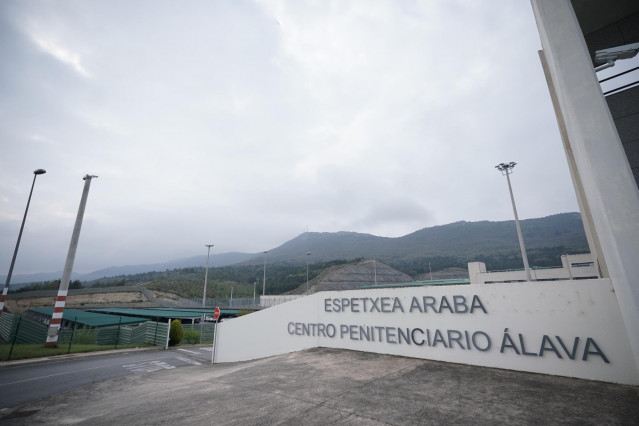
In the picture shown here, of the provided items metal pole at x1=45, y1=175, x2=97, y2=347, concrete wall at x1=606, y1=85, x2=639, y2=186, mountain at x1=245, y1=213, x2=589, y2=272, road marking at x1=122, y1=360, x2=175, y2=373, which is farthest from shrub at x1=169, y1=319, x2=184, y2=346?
mountain at x1=245, y1=213, x2=589, y2=272

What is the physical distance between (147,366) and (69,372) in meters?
3.13

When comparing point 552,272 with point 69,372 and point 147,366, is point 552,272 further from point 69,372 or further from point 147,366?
point 69,372

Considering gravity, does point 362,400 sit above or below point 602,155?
below

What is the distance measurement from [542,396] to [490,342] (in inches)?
75.8

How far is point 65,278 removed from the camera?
17.9 metres

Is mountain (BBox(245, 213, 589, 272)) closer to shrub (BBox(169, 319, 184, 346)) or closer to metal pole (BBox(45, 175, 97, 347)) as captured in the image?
shrub (BBox(169, 319, 184, 346))

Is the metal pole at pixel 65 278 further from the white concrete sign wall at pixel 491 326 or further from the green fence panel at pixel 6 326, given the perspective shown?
the white concrete sign wall at pixel 491 326

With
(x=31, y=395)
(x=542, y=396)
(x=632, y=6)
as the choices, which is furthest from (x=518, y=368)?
(x=31, y=395)

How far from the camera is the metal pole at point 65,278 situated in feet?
57.1

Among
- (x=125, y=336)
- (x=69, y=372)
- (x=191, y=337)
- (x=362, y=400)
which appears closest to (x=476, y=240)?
(x=191, y=337)

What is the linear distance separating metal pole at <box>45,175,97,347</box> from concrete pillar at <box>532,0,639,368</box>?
2444 centimetres

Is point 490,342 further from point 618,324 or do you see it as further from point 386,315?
point 386,315

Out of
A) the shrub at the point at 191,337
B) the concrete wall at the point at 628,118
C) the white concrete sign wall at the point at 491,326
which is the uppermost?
the concrete wall at the point at 628,118

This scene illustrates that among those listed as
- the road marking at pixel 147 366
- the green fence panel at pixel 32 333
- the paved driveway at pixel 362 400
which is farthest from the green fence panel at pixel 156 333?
the paved driveway at pixel 362 400
